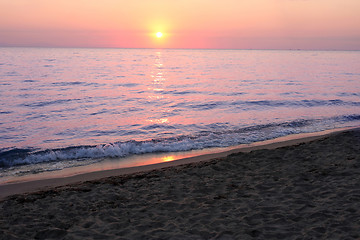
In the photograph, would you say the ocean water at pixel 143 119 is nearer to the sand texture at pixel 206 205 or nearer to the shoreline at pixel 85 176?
the shoreline at pixel 85 176

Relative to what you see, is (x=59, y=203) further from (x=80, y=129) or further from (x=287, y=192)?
(x=80, y=129)

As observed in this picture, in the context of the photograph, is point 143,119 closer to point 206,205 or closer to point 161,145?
point 161,145

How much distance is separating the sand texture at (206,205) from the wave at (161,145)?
3.19m

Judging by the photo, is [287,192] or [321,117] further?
[321,117]

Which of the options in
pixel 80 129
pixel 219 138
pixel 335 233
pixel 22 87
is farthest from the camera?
pixel 22 87

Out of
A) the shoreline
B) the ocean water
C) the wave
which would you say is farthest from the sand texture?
the ocean water

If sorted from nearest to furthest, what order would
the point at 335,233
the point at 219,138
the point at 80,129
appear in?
the point at 335,233 → the point at 219,138 → the point at 80,129

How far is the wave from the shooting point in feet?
38.2

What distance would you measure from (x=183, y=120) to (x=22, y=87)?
21306 mm

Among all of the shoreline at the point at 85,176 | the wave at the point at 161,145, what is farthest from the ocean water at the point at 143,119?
the shoreline at the point at 85,176

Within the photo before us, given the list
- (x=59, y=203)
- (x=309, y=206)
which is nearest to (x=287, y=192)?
(x=309, y=206)

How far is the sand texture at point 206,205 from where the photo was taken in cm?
565

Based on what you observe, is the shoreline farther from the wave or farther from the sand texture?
the wave

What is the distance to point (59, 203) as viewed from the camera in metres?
7.13
